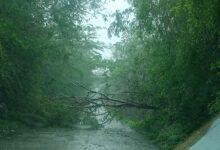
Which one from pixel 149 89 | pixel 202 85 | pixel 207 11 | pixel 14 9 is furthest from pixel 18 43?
pixel 207 11

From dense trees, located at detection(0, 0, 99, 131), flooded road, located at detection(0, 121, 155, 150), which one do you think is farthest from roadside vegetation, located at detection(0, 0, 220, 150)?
flooded road, located at detection(0, 121, 155, 150)

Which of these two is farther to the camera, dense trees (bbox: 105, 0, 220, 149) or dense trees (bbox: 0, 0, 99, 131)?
dense trees (bbox: 0, 0, 99, 131)

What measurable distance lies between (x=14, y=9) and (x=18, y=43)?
1812 mm

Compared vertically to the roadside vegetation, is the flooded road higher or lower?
lower

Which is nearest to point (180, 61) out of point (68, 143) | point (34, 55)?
point (68, 143)

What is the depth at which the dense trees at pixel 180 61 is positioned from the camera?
1539cm

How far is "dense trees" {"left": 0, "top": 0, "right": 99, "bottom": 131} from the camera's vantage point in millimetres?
24750

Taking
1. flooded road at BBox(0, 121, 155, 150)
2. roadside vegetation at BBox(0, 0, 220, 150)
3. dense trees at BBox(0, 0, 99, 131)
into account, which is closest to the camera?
roadside vegetation at BBox(0, 0, 220, 150)

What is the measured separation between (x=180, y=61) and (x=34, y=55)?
12.0 m

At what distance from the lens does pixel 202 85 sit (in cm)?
1848

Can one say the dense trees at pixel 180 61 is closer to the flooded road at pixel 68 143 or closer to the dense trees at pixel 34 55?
the flooded road at pixel 68 143

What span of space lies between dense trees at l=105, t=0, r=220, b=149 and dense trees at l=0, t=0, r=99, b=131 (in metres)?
5.78

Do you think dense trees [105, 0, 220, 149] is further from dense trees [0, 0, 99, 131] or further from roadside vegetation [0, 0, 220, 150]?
dense trees [0, 0, 99, 131]

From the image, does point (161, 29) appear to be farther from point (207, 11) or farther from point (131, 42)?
point (131, 42)
